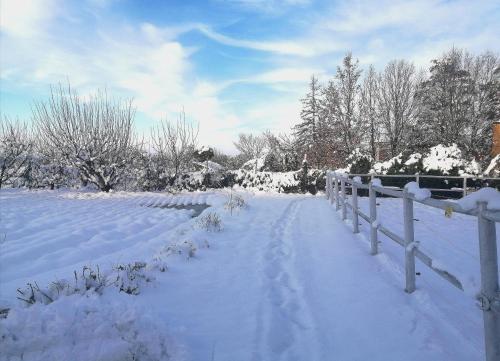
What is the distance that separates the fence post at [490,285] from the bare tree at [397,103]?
106 ft

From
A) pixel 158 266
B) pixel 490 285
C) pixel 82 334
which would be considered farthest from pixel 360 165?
pixel 82 334

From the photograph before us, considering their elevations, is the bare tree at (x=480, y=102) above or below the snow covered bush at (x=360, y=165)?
above

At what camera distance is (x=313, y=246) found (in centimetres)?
661

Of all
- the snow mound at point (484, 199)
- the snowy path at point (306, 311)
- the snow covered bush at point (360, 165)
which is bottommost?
the snowy path at point (306, 311)

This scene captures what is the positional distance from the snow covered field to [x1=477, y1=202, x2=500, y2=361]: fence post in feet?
0.52

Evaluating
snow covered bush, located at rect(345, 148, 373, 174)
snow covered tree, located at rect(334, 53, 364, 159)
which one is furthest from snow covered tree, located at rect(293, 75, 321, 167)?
snow covered bush, located at rect(345, 148, 373, 174)

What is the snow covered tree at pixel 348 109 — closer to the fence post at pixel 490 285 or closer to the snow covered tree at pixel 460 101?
the snow covered tree at pixel 460 101

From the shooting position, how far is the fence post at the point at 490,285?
2385 mm

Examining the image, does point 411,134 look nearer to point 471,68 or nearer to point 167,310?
point 471,68

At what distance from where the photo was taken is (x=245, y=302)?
3926mm

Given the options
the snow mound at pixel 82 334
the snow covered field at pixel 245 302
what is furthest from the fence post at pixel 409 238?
the snow mound at pixel 82 334

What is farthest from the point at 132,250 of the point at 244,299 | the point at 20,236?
the point at 244,299

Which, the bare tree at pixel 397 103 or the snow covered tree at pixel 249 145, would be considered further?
the snow covered tree at pixel 249 145

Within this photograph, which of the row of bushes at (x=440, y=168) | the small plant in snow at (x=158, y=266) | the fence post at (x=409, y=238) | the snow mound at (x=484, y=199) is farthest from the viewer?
the row of bushes at (x=440, y=168)
